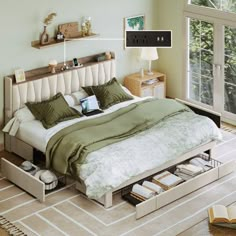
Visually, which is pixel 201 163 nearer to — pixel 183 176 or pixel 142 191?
pixel 183 176

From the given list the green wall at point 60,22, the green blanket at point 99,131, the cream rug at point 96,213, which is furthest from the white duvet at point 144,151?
the green wall at point 60,22

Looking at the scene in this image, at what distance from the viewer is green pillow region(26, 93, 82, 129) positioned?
25.9 ft

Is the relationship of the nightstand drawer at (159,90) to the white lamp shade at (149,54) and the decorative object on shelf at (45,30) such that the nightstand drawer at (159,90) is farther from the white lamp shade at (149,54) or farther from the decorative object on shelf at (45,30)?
the decorative object on shelf at (45,30)

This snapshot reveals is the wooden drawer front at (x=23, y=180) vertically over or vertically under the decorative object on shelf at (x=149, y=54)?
under

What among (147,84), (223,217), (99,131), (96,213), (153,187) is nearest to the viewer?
(223,217)

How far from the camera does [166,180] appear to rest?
7.21 meters

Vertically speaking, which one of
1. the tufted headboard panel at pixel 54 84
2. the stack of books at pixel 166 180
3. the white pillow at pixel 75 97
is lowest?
the stack of books at pixel 166 180

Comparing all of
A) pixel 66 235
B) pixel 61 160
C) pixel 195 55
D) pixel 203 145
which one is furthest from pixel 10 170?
pixel 195 55

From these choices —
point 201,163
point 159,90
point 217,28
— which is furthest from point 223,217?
point 159,90

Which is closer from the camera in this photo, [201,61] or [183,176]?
[183,176]

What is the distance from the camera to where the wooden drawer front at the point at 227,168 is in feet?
25.0

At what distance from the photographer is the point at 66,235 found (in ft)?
21.2

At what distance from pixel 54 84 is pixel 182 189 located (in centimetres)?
243

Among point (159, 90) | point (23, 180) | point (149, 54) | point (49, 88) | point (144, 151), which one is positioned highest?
point (149, 54)
